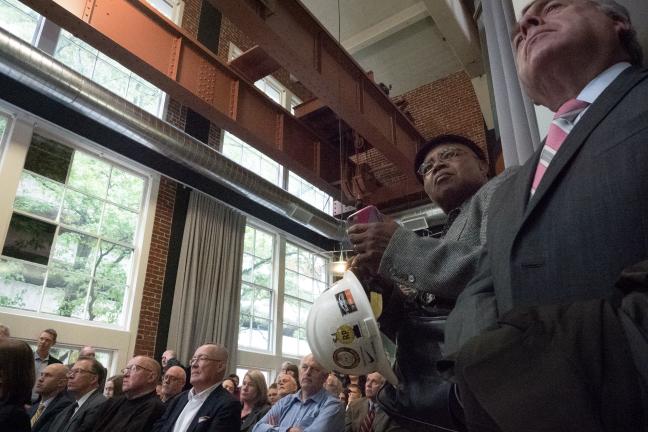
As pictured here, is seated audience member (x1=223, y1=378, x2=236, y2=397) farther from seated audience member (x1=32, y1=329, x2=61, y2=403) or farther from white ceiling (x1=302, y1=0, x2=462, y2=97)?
white ceiling (x1=302, y1=0, x2=462, y2=97)

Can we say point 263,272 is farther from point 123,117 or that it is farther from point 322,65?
point 322,65

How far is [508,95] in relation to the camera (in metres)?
1.63

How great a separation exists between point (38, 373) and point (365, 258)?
4831mm

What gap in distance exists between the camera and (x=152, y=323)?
6.30m

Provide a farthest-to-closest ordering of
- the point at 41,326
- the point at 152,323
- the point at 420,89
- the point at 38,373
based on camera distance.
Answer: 1. the point at 420,89
2. the point at 152,323
3. the point at 41,326
4. the point at 38,373

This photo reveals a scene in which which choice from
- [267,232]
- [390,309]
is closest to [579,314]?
[390,309]

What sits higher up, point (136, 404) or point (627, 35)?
point (627, 35)

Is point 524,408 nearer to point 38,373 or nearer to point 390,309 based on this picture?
point 390,309

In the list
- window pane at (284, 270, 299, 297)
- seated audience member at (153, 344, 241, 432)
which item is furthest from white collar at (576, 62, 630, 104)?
window pane at (284, 270, 299, 297)

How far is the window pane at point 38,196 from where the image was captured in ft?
17.7

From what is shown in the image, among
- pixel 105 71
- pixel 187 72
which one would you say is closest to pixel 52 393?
pixel 187 72

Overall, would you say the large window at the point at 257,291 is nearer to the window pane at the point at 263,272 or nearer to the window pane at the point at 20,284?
the window pane at the point at 263,272

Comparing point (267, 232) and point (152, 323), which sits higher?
point (267, 232)

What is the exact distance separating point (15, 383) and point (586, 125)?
9.36 feet
